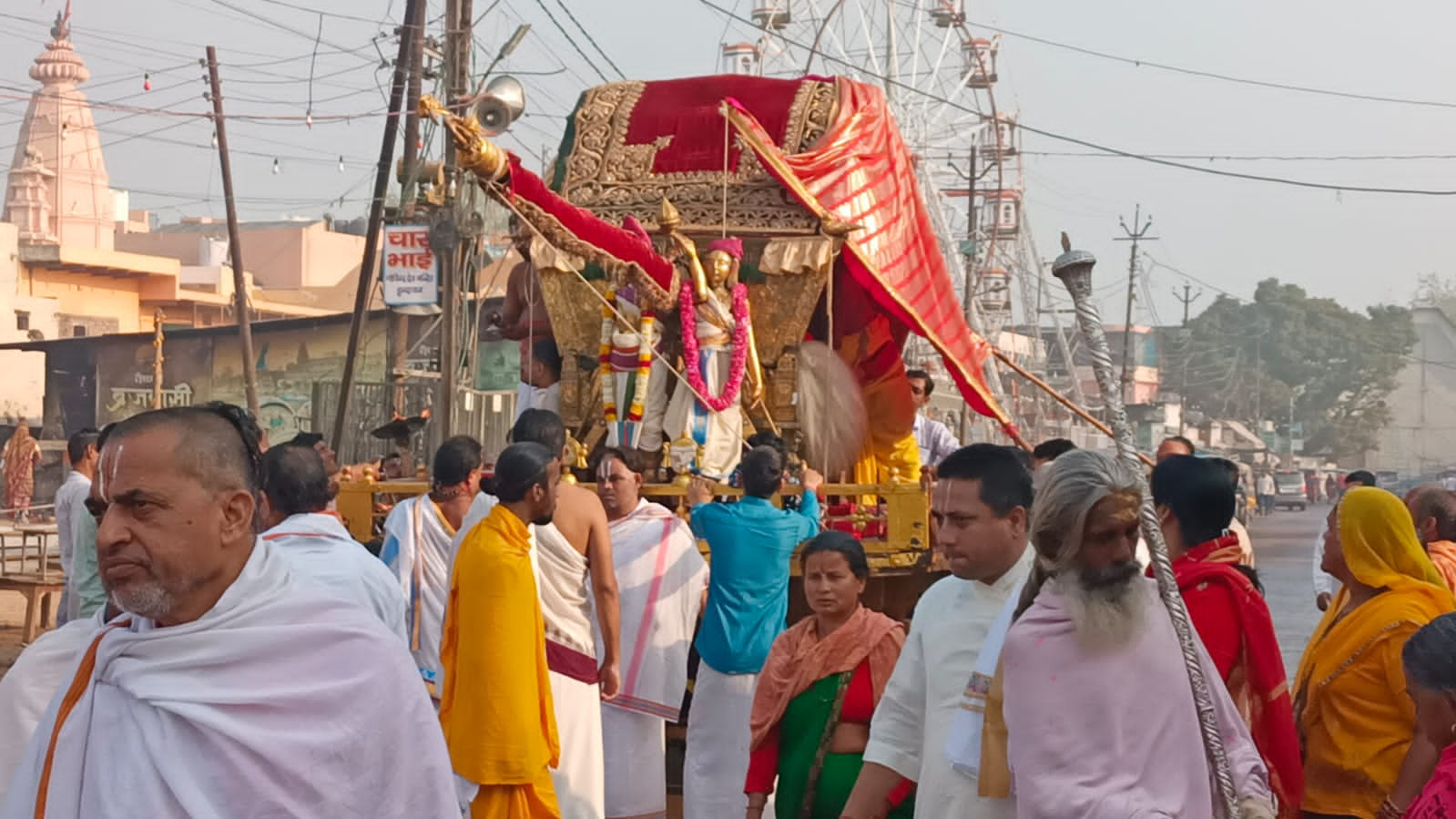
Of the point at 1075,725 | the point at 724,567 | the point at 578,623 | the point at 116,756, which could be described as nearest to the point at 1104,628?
the point at 1075,725

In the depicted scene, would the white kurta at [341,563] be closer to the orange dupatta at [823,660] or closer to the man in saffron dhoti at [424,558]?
the orange dupatta at [823,660]

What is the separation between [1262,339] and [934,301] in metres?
78.8

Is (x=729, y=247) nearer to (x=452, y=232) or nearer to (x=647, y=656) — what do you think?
(x=647, y=656)

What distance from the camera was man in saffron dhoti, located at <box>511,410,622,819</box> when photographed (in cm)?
719

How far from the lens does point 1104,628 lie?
3.61 m

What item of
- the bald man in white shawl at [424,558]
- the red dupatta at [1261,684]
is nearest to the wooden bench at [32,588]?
the bald man in white shawl at [424,558]

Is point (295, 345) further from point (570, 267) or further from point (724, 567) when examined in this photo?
point (724, 567)

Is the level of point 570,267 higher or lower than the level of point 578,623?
higher

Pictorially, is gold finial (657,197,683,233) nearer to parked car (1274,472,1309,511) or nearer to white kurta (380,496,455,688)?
white kurta (380,496,455,688)

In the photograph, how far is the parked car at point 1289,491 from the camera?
→ 183ft

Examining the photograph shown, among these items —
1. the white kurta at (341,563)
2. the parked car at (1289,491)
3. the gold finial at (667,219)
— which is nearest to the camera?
the white kurta at (341,563)

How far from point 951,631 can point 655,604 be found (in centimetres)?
402

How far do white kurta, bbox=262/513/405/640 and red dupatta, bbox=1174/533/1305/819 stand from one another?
2.13 meters

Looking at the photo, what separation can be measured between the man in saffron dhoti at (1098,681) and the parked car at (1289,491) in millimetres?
53750
